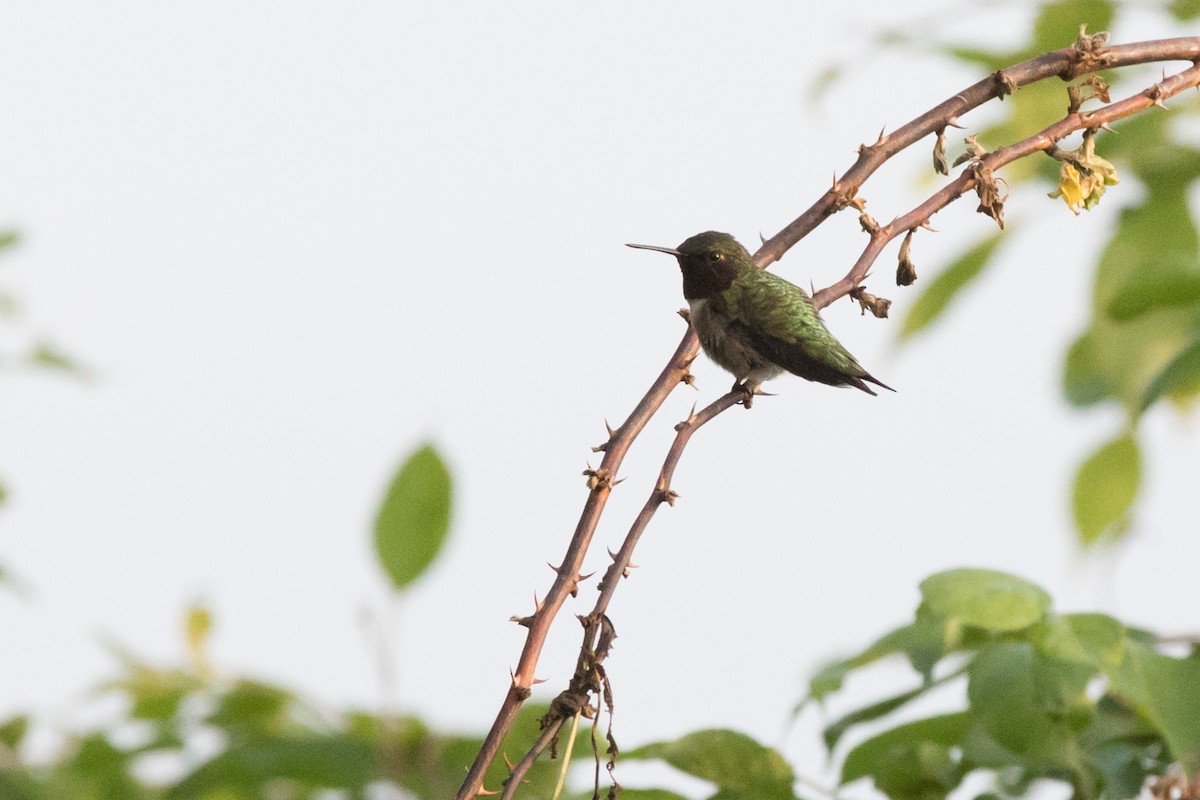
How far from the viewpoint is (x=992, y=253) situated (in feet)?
14.3

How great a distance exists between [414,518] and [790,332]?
3.35ft

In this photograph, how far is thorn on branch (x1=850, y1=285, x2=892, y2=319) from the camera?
1940 millimetres

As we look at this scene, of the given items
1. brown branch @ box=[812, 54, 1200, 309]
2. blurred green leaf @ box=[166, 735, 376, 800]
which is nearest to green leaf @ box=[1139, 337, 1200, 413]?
→ brown branch @ box=[812, 54, 1200, 309]

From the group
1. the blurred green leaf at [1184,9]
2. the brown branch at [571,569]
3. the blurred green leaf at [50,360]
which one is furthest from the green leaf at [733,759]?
the blurred green leaf at [50,360]

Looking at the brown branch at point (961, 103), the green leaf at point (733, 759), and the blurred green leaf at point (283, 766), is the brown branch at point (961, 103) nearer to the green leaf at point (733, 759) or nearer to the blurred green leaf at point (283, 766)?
the green leaf at point (733, 759)

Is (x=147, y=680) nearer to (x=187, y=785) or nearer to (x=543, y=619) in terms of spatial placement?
(x=187, y=785)

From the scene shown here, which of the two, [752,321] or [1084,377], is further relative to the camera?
[1084,377]

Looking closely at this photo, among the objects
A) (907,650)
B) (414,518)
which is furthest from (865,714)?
(414,518)

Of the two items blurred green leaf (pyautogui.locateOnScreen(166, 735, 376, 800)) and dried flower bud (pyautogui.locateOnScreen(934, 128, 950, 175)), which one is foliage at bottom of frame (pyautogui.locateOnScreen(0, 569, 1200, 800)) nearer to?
blurred green leaf (pyautogui.locateOnScreen(166, 735, 376, 800))

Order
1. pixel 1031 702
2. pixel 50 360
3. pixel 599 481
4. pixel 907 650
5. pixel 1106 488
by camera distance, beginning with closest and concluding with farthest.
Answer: pixel 599 481
pixel 1031 702
pixel 907 650
pixel 1106 488
pixel 50 360

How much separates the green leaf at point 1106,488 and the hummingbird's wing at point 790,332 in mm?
799

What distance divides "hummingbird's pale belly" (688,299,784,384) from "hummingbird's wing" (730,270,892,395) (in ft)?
0.07

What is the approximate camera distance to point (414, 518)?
10.8 feet

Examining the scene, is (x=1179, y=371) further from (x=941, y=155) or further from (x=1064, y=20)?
(x=1064, y=20)
